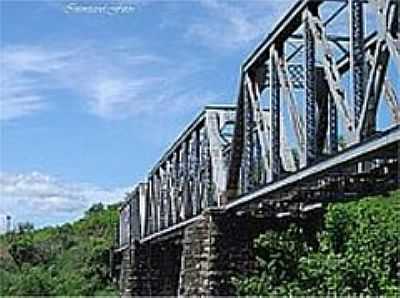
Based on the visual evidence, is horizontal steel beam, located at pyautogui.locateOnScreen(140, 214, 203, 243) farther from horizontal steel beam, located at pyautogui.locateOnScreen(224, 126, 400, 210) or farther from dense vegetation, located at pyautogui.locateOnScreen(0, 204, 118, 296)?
horizontal steel beam, located at pyautogui.locateOnScreen(224, 126, 400, 210)

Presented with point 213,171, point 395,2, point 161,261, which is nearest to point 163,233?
point 161,261

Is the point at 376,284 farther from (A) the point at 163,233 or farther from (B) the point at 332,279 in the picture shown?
(A) the point at 163,233

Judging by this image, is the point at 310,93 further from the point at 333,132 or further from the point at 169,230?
the point at 169,230

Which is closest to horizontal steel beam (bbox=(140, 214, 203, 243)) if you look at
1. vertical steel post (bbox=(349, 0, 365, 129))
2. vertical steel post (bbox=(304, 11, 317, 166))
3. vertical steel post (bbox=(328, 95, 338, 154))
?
vertical steel post (bbox=(328, 95, 338, 154))

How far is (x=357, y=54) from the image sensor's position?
61.4 ft

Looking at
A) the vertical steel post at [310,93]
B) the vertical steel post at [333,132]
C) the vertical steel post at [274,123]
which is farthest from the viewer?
the vertical steel post at [274,123]

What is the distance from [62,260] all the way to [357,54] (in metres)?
73.7

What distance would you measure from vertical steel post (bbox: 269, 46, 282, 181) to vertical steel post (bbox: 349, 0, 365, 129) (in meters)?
7.10

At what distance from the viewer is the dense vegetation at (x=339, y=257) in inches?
1000

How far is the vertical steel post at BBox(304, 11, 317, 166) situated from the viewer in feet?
72.4

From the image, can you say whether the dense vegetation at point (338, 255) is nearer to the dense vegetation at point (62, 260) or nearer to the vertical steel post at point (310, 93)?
the vertical steel post at point (310, 93)

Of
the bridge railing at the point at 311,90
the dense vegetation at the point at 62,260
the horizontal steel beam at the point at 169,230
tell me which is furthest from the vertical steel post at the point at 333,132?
the dense vegetation at the point at 62,260

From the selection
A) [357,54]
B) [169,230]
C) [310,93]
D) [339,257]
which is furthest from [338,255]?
[169,230]

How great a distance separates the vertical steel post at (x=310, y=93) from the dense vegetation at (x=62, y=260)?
3615 centimetres
